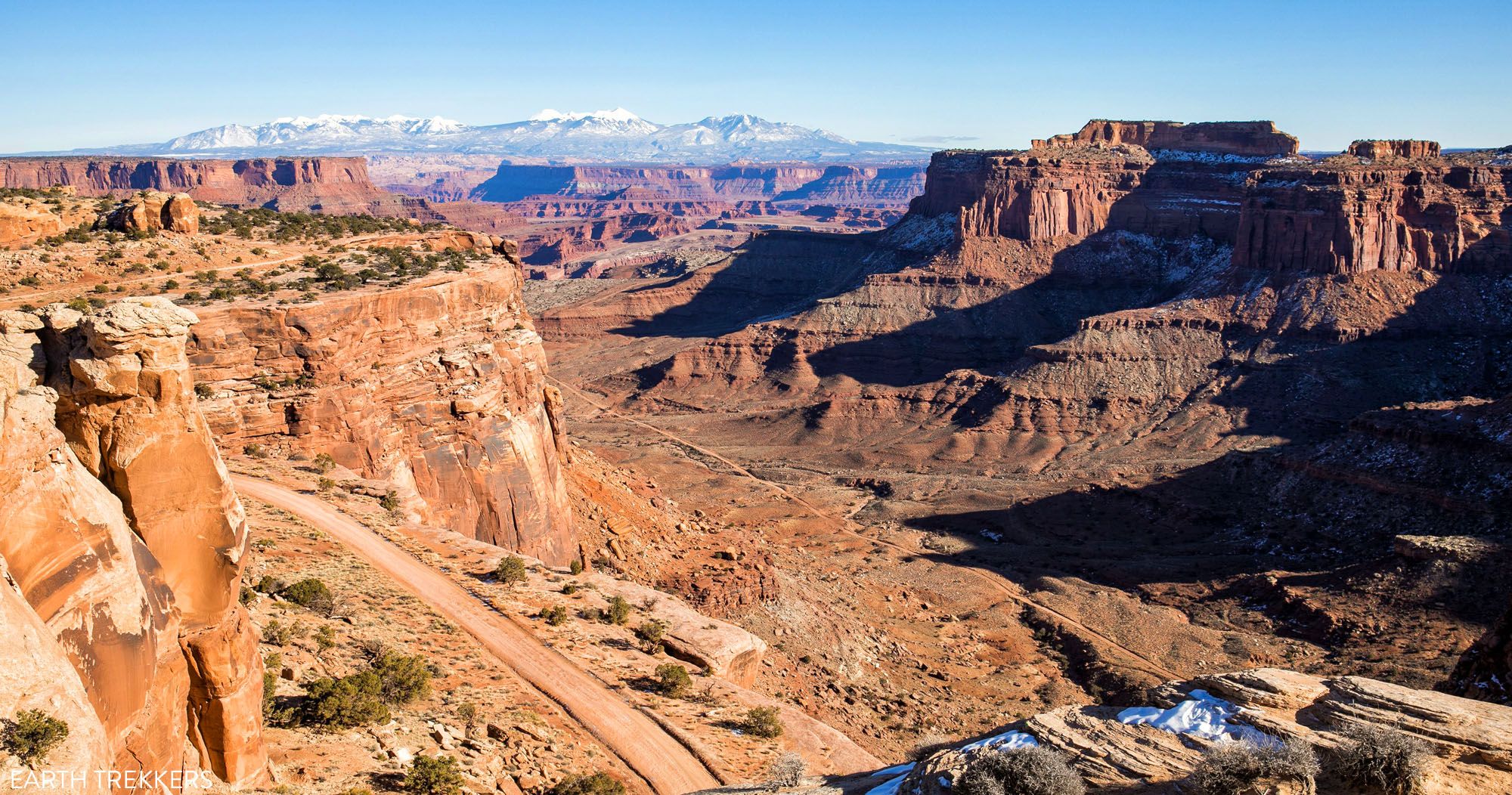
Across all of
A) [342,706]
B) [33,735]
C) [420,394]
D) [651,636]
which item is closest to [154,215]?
[420,394]

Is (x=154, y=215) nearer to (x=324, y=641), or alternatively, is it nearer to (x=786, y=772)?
(x=324, y=641)

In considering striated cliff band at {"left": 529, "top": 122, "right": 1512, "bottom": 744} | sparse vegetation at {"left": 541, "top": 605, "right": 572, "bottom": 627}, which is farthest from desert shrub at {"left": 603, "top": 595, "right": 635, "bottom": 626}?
striated cliff band at {"left": 529, "top": 122, "right": 1512, "bottom": 744}

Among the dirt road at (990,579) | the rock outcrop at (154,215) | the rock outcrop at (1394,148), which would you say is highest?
the rock outcrop at (1394,148)

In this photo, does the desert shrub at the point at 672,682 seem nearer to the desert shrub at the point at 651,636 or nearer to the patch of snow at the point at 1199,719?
the desert shrub at the point at 651,636

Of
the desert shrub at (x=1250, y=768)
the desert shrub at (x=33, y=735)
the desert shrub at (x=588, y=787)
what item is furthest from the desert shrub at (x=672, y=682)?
the desert shrub at (x=33, y=735)

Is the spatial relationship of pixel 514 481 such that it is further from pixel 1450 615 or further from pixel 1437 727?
pixel 1450 615

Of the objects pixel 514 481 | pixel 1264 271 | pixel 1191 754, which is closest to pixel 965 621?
pixel 514 481

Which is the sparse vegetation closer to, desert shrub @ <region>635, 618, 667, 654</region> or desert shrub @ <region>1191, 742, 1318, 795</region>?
desert shrub @ <region>635, 618, 667, 654</region>
